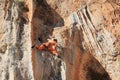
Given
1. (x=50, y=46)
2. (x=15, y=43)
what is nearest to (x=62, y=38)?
(x=50, y=46)

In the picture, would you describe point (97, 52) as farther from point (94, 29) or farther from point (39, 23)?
point (39, 23)

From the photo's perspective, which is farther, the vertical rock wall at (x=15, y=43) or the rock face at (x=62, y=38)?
the rock face at (x=62, y=38)

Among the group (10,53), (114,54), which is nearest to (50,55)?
(10,53)

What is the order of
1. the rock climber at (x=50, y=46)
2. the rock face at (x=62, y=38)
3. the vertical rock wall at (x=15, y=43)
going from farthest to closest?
the rock climber at (x=50, y=46) < the rock face at (x=62, y=38) < the vertical rock wall at (x=15, y=43)

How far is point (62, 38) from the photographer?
10.3 metres

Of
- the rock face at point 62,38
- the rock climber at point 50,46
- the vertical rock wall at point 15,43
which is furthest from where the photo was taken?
the rock climber at point 50,46

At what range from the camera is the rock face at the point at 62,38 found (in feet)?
33.2

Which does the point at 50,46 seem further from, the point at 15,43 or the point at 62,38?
the point at 15,43

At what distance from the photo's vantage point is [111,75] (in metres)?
10.2

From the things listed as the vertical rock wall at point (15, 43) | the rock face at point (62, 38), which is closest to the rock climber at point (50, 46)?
the rock face at point (62, 38)

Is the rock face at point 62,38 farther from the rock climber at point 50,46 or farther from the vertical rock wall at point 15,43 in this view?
the rock climber at point 50,46

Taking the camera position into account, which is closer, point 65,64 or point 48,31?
point 65,64

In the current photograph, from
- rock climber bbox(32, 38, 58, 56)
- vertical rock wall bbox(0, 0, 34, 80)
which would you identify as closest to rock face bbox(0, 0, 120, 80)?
vertical rock wall bbox(0, 0, 34, 80)

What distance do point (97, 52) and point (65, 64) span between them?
1.08 metres
